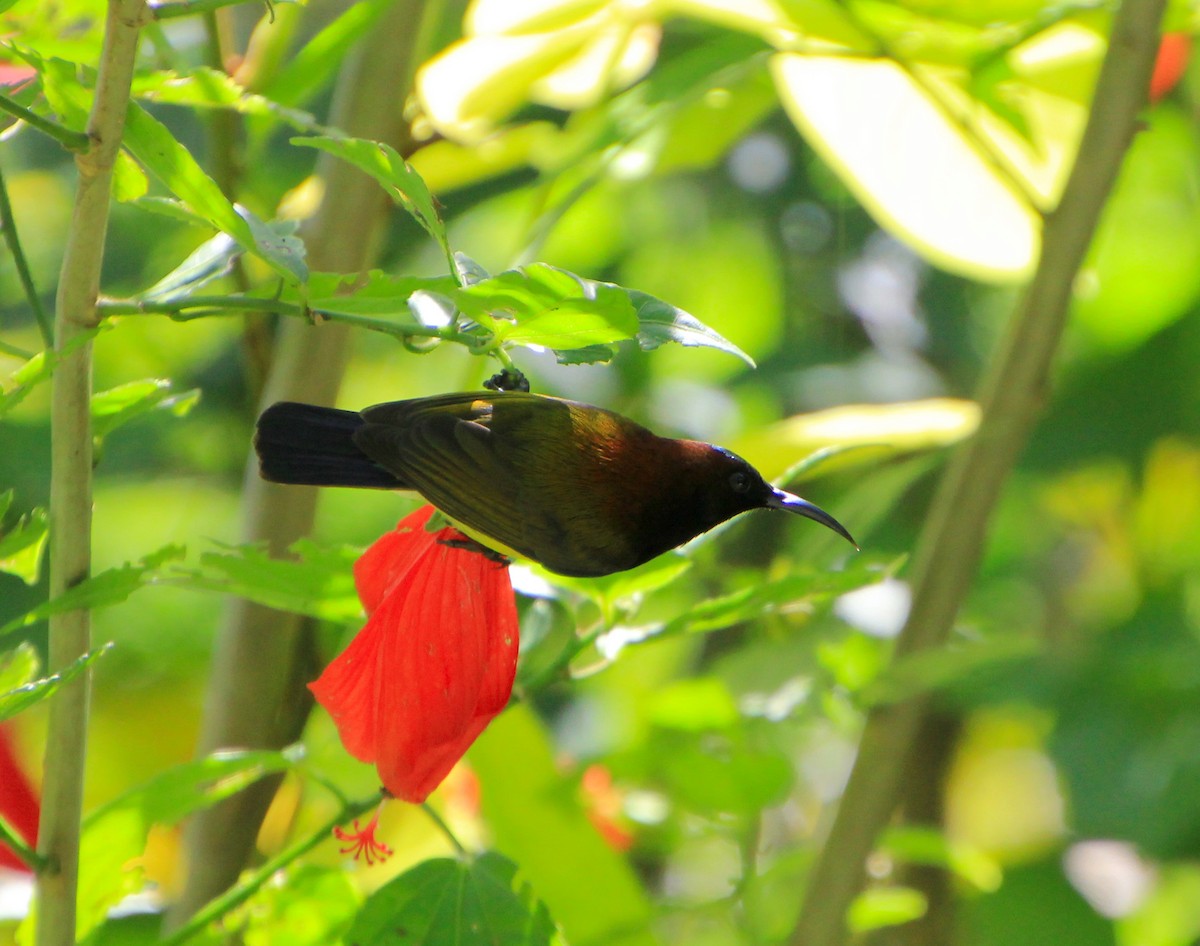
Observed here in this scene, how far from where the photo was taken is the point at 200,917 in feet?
1.23

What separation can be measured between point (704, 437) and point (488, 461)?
1.68 ft

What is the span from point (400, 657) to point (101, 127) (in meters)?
0.17

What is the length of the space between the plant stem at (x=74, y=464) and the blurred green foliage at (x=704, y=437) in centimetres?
1

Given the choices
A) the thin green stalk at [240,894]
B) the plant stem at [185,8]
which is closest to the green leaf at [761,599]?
the thin green stalk at [240,894]

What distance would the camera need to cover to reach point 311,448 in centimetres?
46

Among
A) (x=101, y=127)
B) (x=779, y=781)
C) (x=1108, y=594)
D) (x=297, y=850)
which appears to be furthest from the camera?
(x=1108, y=594)

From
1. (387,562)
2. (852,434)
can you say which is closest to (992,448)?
(852,434)

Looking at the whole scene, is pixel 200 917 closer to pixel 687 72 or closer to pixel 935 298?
pixel 687 72

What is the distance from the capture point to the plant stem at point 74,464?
10.9 inches

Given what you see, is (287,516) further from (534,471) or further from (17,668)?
(17,668)

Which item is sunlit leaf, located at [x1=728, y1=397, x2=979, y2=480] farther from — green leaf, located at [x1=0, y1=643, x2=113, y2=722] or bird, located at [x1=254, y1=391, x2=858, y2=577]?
green leaf, located at [x1=0, y1=643, x2=113, y2=722]

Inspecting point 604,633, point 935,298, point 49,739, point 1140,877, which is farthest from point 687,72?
point 1140,877

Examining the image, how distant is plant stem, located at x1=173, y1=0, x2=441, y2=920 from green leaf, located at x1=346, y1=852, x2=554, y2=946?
0.47 ft

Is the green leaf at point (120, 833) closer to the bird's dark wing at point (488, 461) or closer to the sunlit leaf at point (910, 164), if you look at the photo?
the bird's dark wing at point (488, 461)
